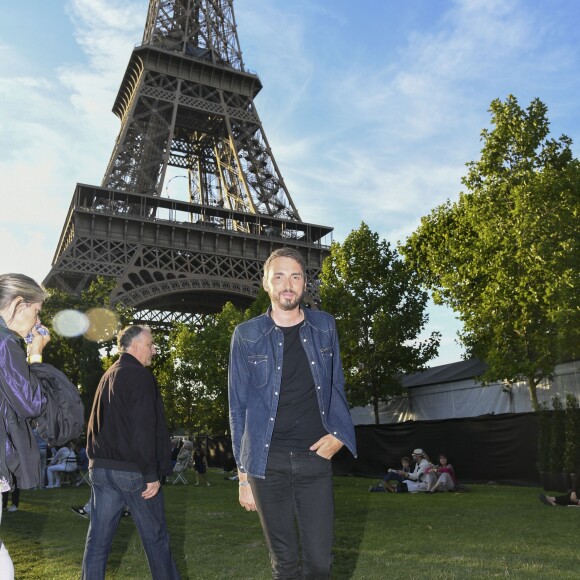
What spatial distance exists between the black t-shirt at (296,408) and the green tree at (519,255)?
19.0 meters

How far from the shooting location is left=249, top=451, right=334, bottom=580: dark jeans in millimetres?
3512

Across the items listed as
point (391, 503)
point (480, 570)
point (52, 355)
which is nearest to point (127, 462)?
point (480, 570)

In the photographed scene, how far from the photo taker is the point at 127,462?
4473 millimetres

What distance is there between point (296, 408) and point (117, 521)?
1.67 meters

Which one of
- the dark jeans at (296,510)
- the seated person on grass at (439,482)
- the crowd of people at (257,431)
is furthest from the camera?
the seated person on grass at (439,482)

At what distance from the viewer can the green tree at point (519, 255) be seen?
22125 mm

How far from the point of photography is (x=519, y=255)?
74.5ft

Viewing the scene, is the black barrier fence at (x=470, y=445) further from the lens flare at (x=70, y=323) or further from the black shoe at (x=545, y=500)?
the lens flare at (x=70, y=323)

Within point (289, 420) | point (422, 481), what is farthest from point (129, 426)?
point (422, 481)

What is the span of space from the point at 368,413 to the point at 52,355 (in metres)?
18.4

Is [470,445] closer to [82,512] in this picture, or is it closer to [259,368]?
[82,512]

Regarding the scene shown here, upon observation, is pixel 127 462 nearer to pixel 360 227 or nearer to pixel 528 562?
pixel 528 562

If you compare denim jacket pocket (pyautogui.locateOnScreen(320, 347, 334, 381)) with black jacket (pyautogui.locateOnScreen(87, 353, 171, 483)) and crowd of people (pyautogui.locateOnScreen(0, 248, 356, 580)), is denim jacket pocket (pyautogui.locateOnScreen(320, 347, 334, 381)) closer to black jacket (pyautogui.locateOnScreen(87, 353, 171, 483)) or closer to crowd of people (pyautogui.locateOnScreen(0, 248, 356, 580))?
crowd of people (pyautogui.locateOnScreen(0, 248, 356, 580))

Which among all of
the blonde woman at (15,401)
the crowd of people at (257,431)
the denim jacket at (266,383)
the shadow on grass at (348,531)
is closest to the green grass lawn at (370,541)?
the shadow on grass at (348,531)
